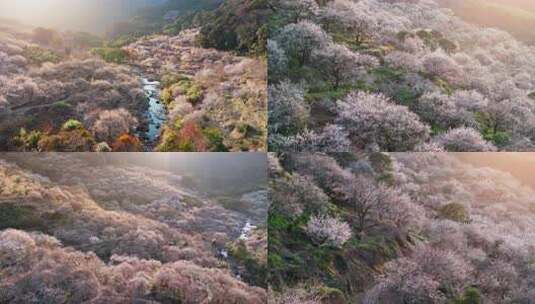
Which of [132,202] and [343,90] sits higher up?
[343,90]

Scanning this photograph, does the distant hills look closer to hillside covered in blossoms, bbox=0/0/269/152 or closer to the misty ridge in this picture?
hillside covered in blossoms, bbox=0/0/269/152

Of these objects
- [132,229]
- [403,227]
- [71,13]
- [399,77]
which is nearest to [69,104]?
[71,13]

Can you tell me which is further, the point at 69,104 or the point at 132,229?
the point at 69,104

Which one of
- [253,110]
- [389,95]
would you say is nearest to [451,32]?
[389,95]

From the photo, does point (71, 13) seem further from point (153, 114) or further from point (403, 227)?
point (403, 227)

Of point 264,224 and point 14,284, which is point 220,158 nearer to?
point 264,224

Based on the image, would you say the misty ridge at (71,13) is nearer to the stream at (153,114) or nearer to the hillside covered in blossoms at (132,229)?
the stream at (153,114)

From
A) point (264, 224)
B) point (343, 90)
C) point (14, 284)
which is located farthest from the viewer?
point (343, 90)

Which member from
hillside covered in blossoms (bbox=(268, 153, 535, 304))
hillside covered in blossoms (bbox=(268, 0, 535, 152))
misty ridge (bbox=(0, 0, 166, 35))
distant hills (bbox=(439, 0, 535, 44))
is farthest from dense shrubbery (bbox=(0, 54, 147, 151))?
distant hills (bbox=(439, 0, 535, 44))
